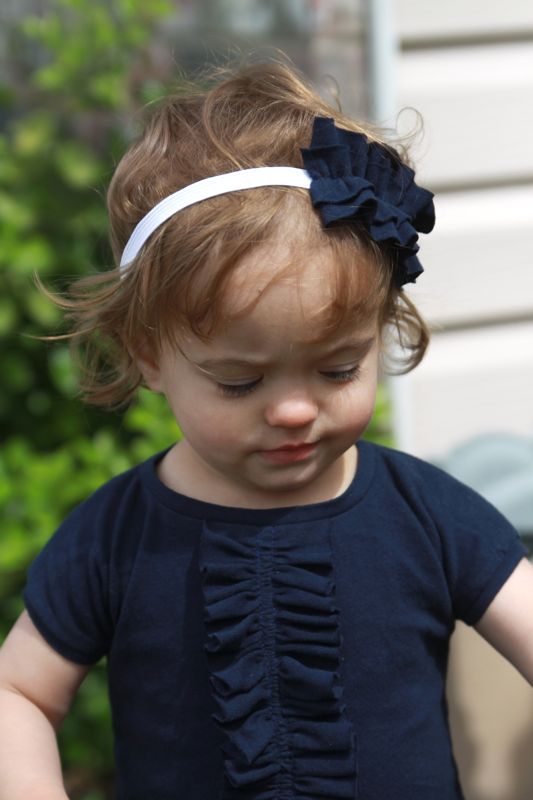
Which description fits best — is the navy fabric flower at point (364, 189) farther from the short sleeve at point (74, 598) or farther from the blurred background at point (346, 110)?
the blurred background at point (346, 110)

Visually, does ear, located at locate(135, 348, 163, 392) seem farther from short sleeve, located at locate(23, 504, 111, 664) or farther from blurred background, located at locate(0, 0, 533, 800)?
blurred background, located at locate(0, 0, 533, 800)

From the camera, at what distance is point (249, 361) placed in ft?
4.92

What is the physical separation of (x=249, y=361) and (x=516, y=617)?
1.90ft

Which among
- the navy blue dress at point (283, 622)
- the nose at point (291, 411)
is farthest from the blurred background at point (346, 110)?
the nose at point (291, 411)

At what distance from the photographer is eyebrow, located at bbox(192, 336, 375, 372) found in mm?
1507

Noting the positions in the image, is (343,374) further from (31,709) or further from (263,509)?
(31,709)

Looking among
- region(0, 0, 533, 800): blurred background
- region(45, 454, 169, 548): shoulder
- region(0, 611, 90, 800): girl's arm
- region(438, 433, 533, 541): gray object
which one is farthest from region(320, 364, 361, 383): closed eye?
region(0, 0, 533, 800): blurred background

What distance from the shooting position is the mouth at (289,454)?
1.58m

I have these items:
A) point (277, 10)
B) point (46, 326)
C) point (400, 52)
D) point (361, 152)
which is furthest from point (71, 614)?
point (277, 10)

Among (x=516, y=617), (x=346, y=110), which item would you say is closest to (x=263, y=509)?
(x=516, y=617)

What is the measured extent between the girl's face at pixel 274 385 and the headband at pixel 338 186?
0.09 meters

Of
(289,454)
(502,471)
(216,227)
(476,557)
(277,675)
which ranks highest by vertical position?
(216,227)

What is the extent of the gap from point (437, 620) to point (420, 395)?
1530 millimetres

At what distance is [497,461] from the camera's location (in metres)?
2.75
